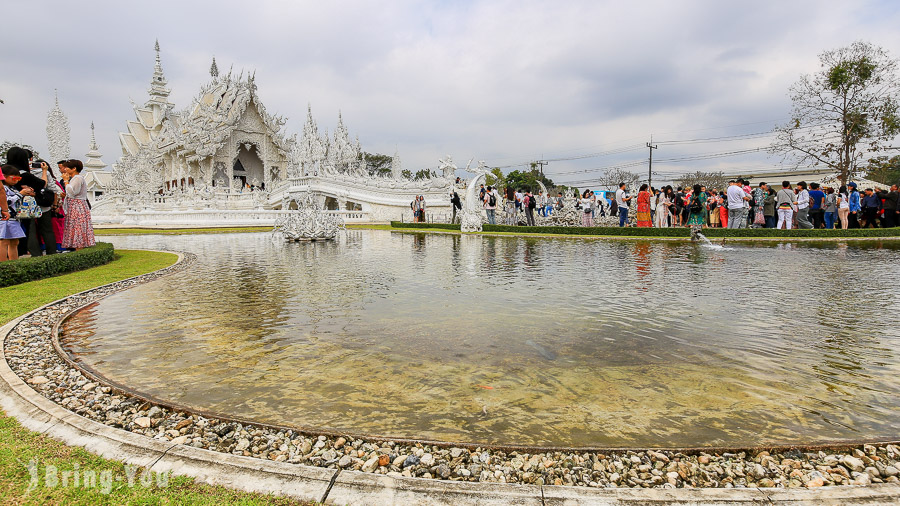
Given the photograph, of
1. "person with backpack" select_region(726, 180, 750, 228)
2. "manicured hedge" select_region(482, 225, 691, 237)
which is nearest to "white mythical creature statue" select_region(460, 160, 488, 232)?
"manicured hedge" select_region(482, 225, 691, 237)

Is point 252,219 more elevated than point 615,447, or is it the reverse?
point 252,219

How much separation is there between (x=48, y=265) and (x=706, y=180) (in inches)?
2497

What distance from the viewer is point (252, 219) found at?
29.7m

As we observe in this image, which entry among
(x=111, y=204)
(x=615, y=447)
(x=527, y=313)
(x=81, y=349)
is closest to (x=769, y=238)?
(x=527, y=313)

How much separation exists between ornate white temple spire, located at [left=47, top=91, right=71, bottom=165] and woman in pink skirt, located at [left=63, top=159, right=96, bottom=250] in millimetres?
52188

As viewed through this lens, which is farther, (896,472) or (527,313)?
(527,313)

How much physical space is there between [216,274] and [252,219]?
22180 mm

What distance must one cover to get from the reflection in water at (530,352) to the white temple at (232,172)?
2235 centimetres

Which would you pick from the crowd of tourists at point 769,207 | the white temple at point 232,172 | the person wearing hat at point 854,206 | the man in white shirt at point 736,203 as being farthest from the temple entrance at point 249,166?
the person wearing hat at point 854,206

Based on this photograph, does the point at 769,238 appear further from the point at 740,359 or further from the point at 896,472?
the point at 896,472

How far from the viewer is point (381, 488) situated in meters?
2.15

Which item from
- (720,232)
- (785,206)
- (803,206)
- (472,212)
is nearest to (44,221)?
(472,212)

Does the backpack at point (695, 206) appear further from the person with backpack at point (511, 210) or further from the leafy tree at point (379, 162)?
the leafy tree at point (379, 162)

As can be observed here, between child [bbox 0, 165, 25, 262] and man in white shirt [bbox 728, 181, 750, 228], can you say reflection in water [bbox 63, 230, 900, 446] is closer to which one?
child [bbox 0, 165, 25, 262]
